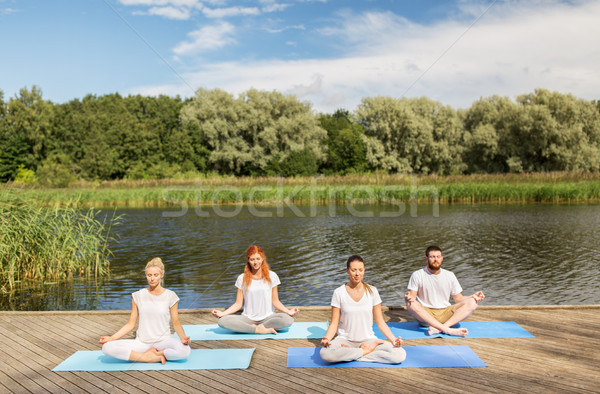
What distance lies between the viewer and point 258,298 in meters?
6.07

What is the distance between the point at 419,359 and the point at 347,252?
10.1 m

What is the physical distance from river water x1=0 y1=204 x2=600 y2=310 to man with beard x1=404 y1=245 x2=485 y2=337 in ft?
11.4

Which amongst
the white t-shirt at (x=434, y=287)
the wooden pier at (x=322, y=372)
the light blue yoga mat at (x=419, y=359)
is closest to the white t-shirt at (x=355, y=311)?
the light blue yoga mat at (x=419, y=359)

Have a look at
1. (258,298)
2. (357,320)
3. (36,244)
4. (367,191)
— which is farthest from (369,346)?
(367,191)

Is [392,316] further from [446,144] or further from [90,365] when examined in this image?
[446,144]

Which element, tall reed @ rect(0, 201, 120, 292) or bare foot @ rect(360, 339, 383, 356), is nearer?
bare foot @ rect(360, 339, 383, 356)

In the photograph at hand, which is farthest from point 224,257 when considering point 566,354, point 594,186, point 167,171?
point 167,171

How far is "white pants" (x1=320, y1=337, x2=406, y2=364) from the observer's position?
4715 mm

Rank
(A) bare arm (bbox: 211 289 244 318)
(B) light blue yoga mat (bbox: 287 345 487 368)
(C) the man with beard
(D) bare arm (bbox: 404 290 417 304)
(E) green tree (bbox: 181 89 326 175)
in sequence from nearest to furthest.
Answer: (B) light blue yoga mat (bbox: 287 345 487 368), (C) the man with beard, (D) bare arm (bbox: 404 290 417 304), (A) bare arm (bbox: 211 289 244 318), (E) green tree (bbox: 181 89 326 175)

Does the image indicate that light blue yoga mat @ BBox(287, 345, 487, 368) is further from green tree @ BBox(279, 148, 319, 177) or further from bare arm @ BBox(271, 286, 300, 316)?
green tree @ BBox(279, 148, 319, 177)

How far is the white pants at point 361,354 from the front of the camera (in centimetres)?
471

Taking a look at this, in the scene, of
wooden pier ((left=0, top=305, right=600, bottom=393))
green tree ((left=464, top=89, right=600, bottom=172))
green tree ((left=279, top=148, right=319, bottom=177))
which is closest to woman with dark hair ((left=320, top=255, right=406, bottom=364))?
wooden pier ((left=0, top=305, right=600, bottom=393))

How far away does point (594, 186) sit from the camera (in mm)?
28734

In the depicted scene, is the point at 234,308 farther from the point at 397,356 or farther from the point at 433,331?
the point at 433,331
